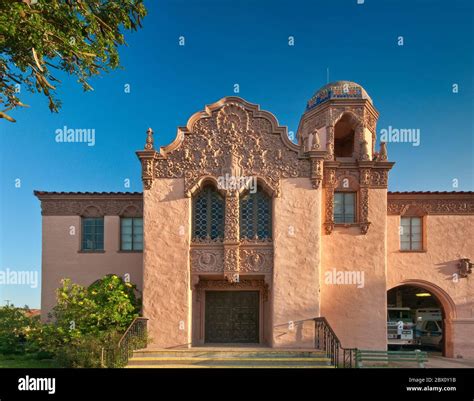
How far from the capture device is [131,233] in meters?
17.6

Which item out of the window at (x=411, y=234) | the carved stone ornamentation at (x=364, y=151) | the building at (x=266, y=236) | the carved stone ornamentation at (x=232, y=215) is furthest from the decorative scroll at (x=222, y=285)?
the carved stone ornamentation at (x=364, y=151)

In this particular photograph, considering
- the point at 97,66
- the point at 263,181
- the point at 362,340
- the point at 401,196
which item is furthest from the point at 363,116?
the point at 97,66

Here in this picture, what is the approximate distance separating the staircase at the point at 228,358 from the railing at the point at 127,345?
21cm

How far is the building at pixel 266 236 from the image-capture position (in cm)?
1497

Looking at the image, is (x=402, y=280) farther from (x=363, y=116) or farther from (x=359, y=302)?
(x=363, y=116)

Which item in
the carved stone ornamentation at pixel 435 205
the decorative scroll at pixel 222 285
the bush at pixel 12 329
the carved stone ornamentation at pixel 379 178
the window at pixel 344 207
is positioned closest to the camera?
the decorative scroll at pixel 222 285

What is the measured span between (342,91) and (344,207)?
440 centimetres

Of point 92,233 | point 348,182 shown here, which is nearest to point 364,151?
point 348,182

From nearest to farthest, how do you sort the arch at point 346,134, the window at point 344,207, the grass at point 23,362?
1. the grass at point 23,362
2. the window at point 344,207
3. the arch at point 346,134

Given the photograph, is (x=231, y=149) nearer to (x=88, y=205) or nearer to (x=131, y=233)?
(x=131, y=233)

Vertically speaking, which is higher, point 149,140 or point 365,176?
point 149,140

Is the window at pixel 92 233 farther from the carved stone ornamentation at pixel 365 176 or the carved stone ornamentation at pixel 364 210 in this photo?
the carved stone ornamentation at pixel 365 176

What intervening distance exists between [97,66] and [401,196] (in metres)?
11.3

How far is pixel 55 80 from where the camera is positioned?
1215 cm
